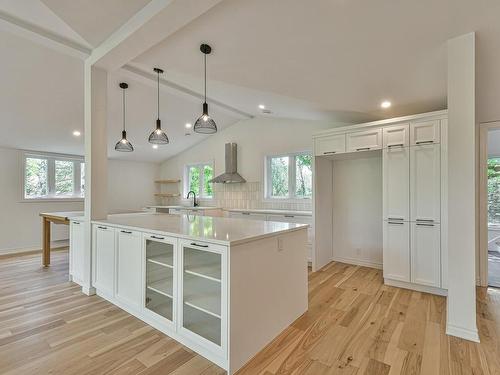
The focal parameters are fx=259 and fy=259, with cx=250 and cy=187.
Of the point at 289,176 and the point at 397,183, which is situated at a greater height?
the point at 289,176

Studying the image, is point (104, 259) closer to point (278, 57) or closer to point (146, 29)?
point (146, 29)

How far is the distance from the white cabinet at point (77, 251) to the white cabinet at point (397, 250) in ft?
12.4

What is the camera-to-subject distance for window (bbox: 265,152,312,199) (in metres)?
4.80

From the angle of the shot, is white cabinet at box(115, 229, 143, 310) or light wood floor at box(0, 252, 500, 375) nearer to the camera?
light wood floor at box(0, 252, 500, 375)

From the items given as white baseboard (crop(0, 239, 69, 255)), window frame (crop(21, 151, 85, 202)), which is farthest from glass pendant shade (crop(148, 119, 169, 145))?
white baseboard (crop(0, 239, 69, 255))

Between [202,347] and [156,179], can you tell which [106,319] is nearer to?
[202,347]

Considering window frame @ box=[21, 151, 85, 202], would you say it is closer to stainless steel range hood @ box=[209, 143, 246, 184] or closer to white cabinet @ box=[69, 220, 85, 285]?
white cabinet @ box=[69, 220, 85, 285]

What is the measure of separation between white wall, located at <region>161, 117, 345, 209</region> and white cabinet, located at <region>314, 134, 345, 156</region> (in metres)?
0.66

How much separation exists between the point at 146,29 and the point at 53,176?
4.85 m

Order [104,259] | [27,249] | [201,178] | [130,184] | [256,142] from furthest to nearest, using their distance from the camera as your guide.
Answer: [130,184] < [201,178] < [256,142] < [27,249] < [104,259]

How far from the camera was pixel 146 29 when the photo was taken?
226cm

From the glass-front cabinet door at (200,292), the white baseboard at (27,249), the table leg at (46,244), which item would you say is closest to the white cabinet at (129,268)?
the glass-front cabinet door at (200,292)

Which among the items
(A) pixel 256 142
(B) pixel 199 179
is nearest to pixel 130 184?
(B) pixel 199 179

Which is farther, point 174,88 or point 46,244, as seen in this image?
point 46,244
